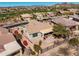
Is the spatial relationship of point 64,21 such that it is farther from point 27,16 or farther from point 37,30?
point 27,16

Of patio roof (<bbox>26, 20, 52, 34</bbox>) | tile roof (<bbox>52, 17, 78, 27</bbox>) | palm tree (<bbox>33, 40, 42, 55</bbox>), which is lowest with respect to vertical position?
palm tree (<bbox>33, 40, 42, 55</bbox>)

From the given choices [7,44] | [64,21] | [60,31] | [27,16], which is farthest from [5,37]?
[64,21]

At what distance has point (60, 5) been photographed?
2.58 metres

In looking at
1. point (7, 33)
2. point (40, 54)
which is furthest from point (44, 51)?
point (7, 33)

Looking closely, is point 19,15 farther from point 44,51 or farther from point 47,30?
point 44,51

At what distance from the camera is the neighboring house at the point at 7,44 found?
2.39m

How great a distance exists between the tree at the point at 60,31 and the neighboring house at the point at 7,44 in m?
0.64

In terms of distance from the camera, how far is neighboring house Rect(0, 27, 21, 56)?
239 cm

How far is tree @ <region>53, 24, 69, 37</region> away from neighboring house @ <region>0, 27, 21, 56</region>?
2.08ft

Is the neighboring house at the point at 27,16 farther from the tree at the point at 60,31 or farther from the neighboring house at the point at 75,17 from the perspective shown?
the neighboring house at the point at 75,17

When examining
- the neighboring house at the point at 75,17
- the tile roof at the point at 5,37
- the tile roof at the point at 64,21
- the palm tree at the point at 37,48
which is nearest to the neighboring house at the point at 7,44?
the tile roof at the point at 5,37

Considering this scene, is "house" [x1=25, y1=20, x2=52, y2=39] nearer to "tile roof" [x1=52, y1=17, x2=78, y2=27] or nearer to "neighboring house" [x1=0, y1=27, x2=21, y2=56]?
"tile roof" [x1=52, y1=17, x2=78, y2=27]

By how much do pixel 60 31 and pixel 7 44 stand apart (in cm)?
86

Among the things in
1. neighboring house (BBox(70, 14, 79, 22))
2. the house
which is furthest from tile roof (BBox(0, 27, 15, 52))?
neighboring house (BBox(70, 14, 79, 22))
